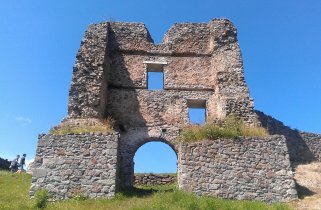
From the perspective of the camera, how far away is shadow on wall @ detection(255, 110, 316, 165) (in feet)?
63.8

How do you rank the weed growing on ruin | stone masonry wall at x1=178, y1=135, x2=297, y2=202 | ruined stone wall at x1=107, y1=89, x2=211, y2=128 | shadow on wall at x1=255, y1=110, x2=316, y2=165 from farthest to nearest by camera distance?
shadow on wall at x1=255, y1=110, x2=316, y2=165, ruined stone wall at x1=107, y1=89, x2=211, y2=128, stone masonry wall at x1=178, y1=135, x2=297, y2=202, the weed growing on ruin

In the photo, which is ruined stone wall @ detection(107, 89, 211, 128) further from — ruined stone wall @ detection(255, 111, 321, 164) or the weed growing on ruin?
the weed growing on ruin

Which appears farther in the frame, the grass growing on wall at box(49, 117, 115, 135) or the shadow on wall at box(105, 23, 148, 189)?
the shadow on wall at box(105, 23, 148, 189)

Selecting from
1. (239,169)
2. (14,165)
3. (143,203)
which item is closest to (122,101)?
(239,169)

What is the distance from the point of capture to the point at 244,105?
14352 mm

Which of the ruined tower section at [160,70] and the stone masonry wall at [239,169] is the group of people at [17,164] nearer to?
the ruined tower section at [160,70]

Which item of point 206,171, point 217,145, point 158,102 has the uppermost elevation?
point 158,102

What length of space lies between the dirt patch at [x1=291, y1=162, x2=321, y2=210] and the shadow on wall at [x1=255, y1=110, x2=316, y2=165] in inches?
104

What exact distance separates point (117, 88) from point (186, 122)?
342 centimetres

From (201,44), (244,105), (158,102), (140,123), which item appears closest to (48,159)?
(140,123)

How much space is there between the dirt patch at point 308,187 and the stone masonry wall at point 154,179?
226 inches

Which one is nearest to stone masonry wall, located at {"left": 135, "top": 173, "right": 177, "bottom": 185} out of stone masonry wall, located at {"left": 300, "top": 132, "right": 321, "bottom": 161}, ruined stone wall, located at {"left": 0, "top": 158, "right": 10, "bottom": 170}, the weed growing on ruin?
the weed growing on ruin

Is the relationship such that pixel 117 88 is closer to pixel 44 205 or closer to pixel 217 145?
pixel 217 145

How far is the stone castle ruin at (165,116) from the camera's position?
36.8ft
